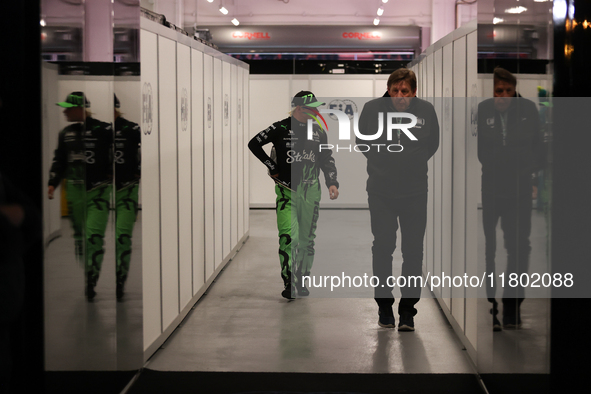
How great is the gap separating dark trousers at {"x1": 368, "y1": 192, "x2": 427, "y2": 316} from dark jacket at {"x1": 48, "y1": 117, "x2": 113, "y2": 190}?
1824 millimetres

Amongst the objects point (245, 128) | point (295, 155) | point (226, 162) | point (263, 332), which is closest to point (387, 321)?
point (263, 332)

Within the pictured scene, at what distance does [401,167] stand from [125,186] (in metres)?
1.72

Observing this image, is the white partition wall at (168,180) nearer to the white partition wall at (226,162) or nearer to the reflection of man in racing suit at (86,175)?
the reflection of man in racing suit at (86,175)

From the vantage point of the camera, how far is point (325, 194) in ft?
35.8

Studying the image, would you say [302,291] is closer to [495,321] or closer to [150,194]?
[150,194]

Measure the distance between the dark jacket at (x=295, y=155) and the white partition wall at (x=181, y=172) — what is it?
0.55 m

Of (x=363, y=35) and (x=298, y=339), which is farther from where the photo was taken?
(x=363, y=35)

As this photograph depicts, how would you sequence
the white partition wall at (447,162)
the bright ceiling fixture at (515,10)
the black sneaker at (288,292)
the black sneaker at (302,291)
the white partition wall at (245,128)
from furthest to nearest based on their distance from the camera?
the white partition wall at (245,128)
the black sneaker at (302,291)
the black sneaker at (288,292)
the white partition wall at (447,162)
the bright ceiling fixture at (515,10)

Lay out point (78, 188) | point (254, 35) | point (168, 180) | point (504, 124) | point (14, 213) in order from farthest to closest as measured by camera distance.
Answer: point (254, 35) < point (168, 180) < point (504, 124) < point (78, 188) < point (14, 213)

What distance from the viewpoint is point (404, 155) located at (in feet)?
13.5

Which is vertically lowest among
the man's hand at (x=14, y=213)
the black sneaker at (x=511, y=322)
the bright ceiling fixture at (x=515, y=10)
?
the black sneaker at (x=511, y=322)

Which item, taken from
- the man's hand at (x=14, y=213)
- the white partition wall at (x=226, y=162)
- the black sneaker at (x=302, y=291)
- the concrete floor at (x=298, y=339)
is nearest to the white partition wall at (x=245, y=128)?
the white partition wall at (x=226, y=162)

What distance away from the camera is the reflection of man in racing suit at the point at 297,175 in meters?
5.02

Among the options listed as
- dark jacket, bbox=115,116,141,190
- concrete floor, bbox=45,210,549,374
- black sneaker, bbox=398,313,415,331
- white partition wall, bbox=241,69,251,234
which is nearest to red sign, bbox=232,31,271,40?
white partition wall, bbox=241,69,251,234
